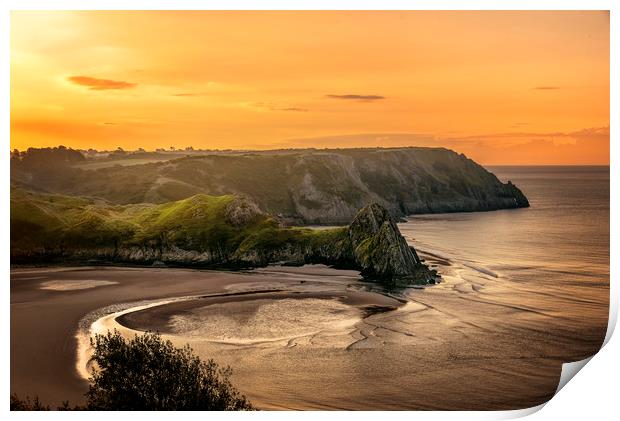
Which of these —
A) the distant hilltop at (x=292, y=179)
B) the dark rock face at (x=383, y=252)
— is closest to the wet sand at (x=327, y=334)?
the dark rock face at (x=383, y=252)

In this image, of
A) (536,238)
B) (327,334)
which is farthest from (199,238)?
(536,238)

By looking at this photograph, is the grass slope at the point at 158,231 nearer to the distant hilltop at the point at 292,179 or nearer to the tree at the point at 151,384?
the distant hilltop at the point at 292,179

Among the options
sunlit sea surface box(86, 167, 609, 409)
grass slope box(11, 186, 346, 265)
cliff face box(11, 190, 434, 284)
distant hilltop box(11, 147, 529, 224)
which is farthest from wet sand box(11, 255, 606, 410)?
distant hilltop box(11, 147, 529, 224)

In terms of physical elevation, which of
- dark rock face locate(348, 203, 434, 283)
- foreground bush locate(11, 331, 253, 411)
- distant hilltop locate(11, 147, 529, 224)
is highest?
distant hilltop locate(11, 147, 529, 224)

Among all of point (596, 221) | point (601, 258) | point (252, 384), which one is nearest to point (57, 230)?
point (252, 384)

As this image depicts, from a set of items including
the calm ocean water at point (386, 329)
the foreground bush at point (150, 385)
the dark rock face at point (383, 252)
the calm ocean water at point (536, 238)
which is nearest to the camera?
the foreground bush at point (150, 385)

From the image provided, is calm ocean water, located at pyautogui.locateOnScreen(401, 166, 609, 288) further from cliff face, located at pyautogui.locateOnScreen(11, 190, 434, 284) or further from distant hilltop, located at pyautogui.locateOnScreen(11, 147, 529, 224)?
cliff face, located at pyautogui.locateOnScreen(11, 190, 434, 284)

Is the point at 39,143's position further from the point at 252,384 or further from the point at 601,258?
the point at 601,258
